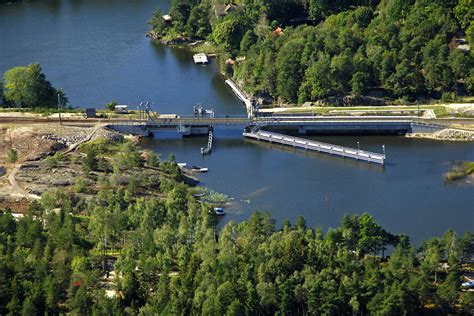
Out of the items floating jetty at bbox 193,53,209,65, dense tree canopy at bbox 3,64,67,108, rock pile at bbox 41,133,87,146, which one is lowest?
rock pile at bbox 41,133,87,146

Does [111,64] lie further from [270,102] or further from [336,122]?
[336,122]

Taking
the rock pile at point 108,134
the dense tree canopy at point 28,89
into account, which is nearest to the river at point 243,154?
the rock pile at point 108,134

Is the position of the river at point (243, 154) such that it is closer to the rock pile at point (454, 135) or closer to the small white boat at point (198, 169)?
the small white boat at point (198, 169)

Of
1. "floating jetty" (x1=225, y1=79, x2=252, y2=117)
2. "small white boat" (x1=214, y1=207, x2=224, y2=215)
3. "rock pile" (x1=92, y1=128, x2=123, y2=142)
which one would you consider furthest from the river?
"rock pile" (x1=92, y1=128, x2=123, y2=142)

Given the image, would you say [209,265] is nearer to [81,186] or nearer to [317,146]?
[81,186]

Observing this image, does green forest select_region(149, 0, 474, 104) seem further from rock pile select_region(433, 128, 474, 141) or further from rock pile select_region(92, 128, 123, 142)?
rock pile select_region(92, 128, 123, 142)
